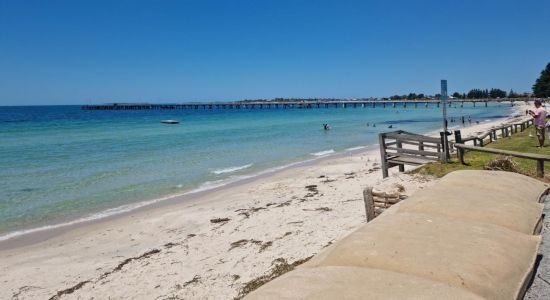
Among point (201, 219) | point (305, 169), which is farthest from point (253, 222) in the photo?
point (305, 169)

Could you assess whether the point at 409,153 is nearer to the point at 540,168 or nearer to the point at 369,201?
the point at 540,168

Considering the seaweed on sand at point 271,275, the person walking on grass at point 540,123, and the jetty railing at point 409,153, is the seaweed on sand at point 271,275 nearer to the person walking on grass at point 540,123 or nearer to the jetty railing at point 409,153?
the jetty railing at point 409,153

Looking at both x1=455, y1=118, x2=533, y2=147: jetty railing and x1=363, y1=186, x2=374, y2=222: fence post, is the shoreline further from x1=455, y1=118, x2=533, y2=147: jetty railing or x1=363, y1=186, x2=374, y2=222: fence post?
x1=455, y1=118, x2=533, y2=147: jetty railing

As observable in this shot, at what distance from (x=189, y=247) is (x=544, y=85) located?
99.0 m

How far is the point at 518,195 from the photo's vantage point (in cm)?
546

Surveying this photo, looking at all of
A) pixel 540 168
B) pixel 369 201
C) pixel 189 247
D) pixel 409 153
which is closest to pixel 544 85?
pixel 409 153

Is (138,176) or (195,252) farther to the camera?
(138,176)

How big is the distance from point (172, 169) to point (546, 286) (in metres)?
17.5

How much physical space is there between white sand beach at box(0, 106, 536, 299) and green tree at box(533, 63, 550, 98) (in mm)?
90315

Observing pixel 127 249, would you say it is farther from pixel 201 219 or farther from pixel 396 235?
pixel 396 235

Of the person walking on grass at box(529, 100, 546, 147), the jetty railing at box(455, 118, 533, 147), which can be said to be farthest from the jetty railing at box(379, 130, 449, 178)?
the person walking on grass at box(529, 100, 546, 147)

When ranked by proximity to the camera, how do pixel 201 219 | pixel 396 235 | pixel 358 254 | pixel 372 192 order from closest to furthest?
pixel 358 254
pixel 396 235
pixel 372 192
pixel 201 219

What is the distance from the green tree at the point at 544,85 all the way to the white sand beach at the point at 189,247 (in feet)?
296

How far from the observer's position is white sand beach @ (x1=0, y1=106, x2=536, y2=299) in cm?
686
